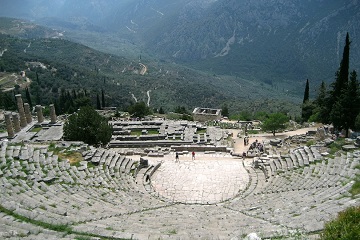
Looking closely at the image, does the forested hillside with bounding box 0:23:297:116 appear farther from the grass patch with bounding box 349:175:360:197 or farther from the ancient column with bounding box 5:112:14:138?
the grass patch with bounding box 349:175:360:197

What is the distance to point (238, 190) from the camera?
837 inches

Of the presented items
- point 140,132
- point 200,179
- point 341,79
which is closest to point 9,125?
point 140,132

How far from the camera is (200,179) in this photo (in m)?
23.1

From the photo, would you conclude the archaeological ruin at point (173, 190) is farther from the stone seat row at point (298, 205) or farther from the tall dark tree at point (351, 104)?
the tall dark tree at point (351, 104)

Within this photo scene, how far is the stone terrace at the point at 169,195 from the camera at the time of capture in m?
11.9

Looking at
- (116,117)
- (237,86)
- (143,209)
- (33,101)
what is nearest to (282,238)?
(143,209)

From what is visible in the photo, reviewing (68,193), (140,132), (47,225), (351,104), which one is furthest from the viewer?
(140,132)

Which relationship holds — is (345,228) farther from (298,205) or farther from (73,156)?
(73,156)

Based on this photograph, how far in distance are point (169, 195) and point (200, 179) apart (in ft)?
10.3

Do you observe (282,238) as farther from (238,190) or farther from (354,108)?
(354,108)

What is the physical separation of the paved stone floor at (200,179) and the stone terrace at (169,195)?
6 centimetres

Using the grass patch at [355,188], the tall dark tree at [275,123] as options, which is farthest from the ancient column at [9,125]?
the grass patch at [355,188]

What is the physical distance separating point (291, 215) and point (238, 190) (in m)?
7.56

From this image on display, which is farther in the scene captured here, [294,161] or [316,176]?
[294,161]
